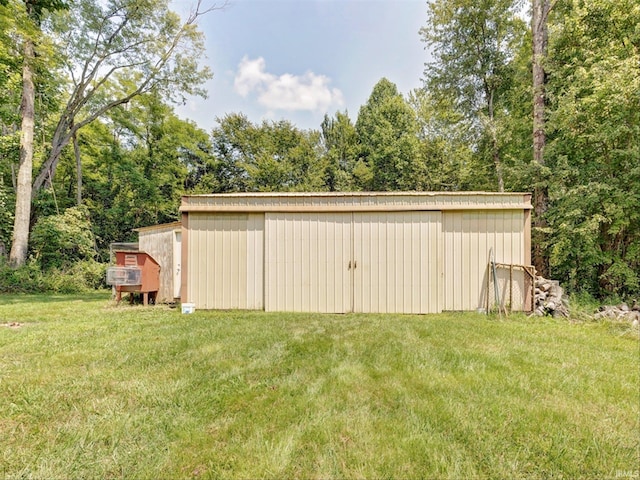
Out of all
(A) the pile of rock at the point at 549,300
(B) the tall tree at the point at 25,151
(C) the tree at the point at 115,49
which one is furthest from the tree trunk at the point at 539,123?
(B) the tall tree at the point at 25,151

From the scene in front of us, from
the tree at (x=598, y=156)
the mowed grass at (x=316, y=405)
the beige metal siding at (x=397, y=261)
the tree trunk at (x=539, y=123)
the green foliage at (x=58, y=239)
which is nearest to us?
the mowed grass at (x=316, y=405)

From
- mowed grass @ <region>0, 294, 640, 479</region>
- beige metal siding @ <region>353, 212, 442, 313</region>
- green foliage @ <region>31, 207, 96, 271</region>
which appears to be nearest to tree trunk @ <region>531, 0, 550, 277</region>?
beige metal siding @ <region>353, 212, 442, 313</region>

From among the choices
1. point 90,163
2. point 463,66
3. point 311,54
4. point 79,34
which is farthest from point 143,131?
point 463,66

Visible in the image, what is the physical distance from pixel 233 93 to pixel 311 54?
4.85 meters

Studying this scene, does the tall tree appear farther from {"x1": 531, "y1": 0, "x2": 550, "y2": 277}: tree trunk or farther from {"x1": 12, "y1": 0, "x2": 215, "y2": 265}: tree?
{"x1": 531, "y1": 0, "x2": 550, "y2": 277}: tree trunk

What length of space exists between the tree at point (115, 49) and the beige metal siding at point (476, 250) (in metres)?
13.4

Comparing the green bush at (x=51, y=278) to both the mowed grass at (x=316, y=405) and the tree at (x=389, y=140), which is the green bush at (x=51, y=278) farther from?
the tree at (x=389, y=140)

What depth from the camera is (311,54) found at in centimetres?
1291

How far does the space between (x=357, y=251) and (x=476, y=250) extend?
2289 millimetres

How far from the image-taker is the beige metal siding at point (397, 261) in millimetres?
5363

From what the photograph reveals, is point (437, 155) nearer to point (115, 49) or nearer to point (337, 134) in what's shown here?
point (337, 134)

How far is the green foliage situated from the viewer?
10227 millimetres

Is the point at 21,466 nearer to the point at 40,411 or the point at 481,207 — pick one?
the point at 40,411

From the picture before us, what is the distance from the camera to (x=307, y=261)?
18.2 feet
